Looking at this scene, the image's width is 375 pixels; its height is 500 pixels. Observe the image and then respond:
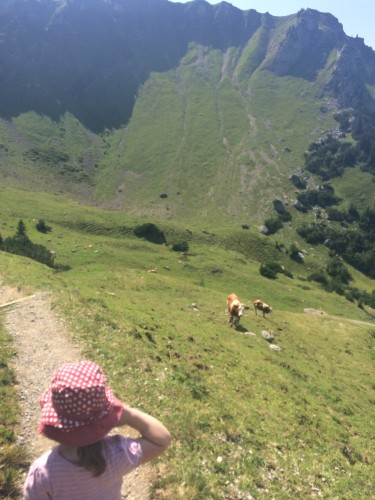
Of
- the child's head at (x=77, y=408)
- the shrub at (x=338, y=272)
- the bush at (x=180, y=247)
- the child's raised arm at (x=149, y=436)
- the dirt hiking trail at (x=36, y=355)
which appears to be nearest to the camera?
the child's head at (x=77, y=408)

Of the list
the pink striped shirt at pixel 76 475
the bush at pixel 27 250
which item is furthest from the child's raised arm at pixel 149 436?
the bush at pixel 27 250

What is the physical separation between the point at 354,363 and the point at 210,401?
24734mm

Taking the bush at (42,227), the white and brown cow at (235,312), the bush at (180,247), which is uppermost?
the white and brown cow at (235,312)

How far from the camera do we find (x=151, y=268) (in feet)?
196

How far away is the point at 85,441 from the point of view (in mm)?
4688

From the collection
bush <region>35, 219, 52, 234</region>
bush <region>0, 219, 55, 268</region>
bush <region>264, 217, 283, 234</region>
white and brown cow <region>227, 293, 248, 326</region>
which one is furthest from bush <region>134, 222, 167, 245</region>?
bush <region>264, 217, 283, 234</region>

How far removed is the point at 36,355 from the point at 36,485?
12179mm

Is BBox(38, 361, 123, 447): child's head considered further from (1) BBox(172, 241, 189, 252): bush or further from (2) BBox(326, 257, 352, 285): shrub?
(2) BBox(326, 257, 352, 285): shrub

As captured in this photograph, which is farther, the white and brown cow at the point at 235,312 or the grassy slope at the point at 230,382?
the white and brown cow at the point at 235,312

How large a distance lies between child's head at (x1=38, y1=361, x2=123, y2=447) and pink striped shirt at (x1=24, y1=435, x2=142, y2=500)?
51 centimetres

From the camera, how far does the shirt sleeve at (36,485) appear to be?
16.4 feet

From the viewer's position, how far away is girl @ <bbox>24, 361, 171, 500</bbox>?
459 cm

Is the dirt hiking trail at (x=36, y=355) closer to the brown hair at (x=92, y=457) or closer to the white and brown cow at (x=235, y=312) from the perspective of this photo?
the brown hair at (x=92, y=457)

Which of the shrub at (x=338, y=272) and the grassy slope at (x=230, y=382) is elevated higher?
the grassy slope at (x=230, y=382)
